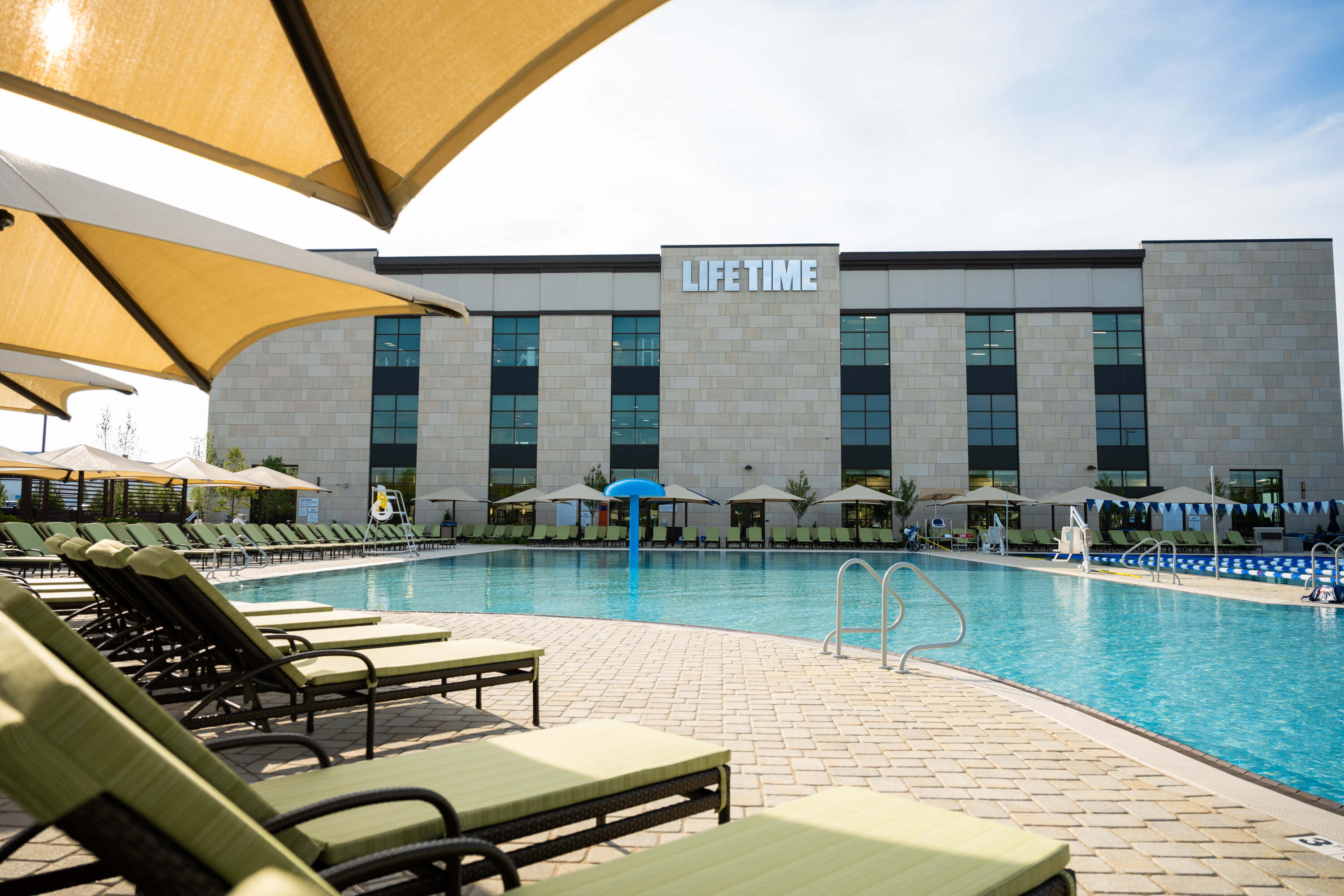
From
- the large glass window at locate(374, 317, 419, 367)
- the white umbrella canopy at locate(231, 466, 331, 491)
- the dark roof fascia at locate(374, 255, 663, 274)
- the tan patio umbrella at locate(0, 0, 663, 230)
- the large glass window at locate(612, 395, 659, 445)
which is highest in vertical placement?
the dark roof fascia at locate(374, 255, 663, 274)

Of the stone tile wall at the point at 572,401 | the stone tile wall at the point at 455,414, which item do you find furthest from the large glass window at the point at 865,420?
the stone tile wall at the point at 455,414

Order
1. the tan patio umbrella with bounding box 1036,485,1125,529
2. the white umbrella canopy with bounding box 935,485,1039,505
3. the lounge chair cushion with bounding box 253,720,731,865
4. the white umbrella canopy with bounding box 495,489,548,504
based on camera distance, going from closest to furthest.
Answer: the lounge chair cushion with bounding box 253,720,731,865 < the tan patio umbrella with bounding box 1036,485,1125,529 < the white umbrella canopy with bounding box 935,485,1039,505 < the white umbrella canopy with bounding box 495,489,548,504

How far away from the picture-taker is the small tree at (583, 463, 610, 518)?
3100cm

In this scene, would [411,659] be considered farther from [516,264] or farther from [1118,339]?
[1118,339]

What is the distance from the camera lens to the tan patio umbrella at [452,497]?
30297 mm

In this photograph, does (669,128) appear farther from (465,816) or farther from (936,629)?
(465,816)

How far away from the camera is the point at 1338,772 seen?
4.38 meters

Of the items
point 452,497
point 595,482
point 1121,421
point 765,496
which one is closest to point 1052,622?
point 765,496

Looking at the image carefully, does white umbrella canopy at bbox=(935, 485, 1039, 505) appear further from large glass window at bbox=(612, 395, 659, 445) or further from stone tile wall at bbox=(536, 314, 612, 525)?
stone tile wall at bbox=(536, 314, 612, 525)

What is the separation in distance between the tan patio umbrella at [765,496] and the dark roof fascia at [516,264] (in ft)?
33.8

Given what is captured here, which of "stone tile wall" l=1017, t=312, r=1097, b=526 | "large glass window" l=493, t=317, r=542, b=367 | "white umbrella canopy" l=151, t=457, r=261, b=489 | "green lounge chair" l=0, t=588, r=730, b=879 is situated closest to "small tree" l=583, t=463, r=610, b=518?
"large glass window" l=493, t=317, r=542, b=367

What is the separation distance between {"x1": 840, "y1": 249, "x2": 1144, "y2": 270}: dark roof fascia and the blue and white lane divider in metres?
12.0

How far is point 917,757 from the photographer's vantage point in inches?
154

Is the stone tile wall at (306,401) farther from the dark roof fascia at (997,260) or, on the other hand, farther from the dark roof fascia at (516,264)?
the dark roof fascia at (997,260)
